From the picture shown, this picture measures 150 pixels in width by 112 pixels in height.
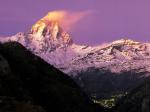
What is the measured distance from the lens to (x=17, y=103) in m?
125

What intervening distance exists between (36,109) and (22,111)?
4.19 metres

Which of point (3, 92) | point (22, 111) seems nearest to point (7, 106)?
point (22, 111)

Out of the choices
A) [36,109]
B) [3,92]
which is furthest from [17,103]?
[3,92]

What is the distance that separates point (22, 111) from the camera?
120125 millimetres

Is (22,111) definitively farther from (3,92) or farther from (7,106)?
(3,92)

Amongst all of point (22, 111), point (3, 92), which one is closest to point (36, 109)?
point (22, 111)

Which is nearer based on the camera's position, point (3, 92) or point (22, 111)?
point (22, 111)

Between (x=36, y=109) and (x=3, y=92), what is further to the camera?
(x=3, y=92)

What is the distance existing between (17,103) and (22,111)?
18.4ft

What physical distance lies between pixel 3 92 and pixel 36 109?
7740 centimetres

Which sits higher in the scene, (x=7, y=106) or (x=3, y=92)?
(x=3, y=92)

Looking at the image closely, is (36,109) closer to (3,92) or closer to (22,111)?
(22,111)

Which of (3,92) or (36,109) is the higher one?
(3,92)

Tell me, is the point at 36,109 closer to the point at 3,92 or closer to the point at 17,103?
the point at 17,103
